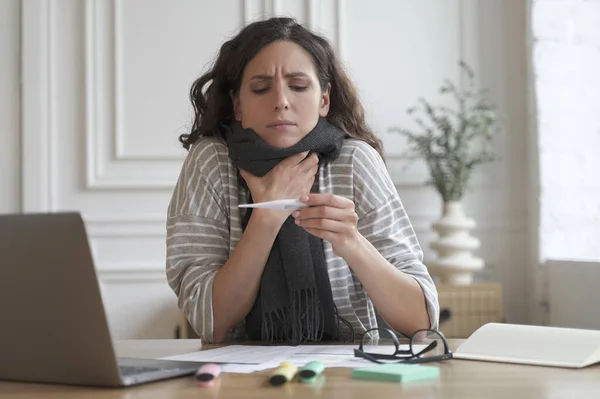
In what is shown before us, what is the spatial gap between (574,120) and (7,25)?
7.05 feet

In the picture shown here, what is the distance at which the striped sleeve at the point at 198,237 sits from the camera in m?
1.58

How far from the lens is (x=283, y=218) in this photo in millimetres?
1615

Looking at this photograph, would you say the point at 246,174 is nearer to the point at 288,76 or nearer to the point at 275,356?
the point at 288,76

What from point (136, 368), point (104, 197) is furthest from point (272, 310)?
point (104, 197)

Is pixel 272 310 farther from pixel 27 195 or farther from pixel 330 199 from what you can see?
pixel 27 195

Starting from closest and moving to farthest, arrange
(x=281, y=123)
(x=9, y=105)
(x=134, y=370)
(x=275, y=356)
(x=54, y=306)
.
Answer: (x=54, y=306), (x=134, y=370), (x=275, y=356), (x=281, y=123), (x=9, y=105)

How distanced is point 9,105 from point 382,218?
208 centimetres

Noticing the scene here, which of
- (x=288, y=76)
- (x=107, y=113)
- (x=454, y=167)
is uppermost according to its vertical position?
(x=107, y=113)

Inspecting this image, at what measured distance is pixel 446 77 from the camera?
3.41 m

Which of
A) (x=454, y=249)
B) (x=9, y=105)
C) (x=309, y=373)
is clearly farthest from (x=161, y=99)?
(x=309, y=373)

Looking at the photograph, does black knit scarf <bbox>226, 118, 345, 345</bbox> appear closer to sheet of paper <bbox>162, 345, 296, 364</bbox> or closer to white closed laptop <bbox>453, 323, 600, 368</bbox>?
sheet of paper <bbox>162, 345, 296, 364</bbox>

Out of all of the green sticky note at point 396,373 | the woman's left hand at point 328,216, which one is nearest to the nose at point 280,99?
the woman's left hand at point 328,216

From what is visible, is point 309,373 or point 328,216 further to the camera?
point 328,216

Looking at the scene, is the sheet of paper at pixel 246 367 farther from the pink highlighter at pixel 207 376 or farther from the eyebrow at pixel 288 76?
the eyebrow at pixel 288 76
